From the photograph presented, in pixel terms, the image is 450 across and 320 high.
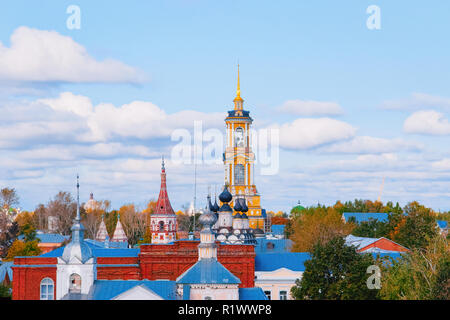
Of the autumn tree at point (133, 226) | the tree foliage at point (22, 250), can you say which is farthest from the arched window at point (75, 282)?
the autumn tree at point (133, 226)

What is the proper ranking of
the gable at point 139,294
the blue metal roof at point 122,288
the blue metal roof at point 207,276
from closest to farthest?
the gable at point 139,294
the blue metal roof at point 122,288
the blue metal roof at point 207,276

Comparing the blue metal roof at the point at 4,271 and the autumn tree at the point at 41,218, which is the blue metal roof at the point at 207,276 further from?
the autumn tree at the point at 41,218

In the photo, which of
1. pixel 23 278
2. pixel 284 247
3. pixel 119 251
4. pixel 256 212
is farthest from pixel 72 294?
pixel 256 212

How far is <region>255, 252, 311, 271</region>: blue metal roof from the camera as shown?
5978cm

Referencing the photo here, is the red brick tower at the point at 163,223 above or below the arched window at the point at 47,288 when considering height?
above

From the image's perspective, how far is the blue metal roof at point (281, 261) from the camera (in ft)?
196

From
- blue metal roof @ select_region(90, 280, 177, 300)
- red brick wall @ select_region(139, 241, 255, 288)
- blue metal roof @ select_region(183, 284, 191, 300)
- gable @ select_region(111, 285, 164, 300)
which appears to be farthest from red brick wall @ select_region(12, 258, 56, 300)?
gable @ select_region(111, 285, 164, 300)

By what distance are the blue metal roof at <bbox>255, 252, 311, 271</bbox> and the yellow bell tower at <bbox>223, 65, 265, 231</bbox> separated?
117ft

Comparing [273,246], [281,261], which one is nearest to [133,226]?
[273,246]

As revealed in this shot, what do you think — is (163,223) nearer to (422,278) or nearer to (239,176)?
(239,176)

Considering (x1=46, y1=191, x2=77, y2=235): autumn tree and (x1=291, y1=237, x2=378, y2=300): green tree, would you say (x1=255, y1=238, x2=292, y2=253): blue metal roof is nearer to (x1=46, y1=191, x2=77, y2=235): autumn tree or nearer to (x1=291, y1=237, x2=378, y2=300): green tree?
(x1=291, y1=237, x2=378, y2=300): green tree

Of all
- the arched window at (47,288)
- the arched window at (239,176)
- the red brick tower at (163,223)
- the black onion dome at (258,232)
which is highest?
the arched window at (239,176)

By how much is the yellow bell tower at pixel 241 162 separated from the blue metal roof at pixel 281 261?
3561 centimetres
